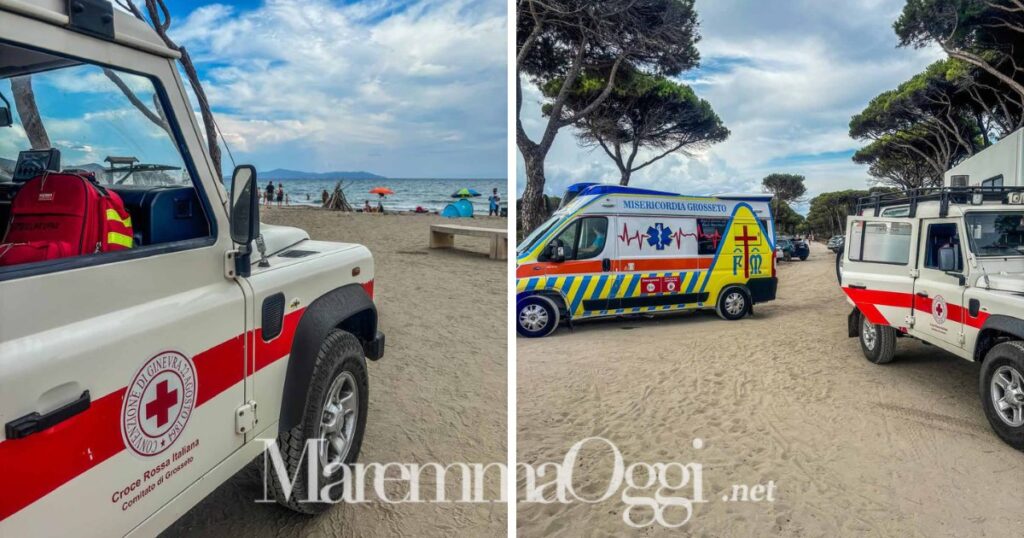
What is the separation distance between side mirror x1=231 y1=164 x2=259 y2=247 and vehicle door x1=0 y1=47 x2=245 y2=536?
0.41 ft

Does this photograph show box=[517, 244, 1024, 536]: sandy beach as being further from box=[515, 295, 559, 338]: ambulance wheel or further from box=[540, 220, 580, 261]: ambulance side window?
box=[540, 220, 580, 261]: ambulance side window

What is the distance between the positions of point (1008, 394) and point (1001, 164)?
8.59 m

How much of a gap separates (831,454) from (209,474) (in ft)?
10.6

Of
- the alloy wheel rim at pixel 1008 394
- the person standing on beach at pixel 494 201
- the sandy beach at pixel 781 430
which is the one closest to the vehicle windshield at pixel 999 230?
the alloy wheel rim at pixel 1008 394

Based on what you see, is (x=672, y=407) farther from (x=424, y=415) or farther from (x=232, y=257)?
(x=232, y=257)

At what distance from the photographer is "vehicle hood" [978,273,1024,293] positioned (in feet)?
11.5

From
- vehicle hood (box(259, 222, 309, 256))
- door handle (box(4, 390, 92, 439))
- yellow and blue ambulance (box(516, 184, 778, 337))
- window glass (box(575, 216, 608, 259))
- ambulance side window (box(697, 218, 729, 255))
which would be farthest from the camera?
ambulance side window (box(697, 218, 729, 255))

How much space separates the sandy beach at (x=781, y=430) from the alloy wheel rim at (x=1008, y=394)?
189 mm

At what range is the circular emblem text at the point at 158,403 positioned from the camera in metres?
1.34

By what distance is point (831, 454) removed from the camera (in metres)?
3.34

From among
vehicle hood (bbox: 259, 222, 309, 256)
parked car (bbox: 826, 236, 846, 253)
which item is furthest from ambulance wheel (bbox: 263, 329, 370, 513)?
parked car (bbox: 826, 236, 846, 253)

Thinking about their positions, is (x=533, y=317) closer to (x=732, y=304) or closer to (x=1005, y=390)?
(x=732, y=304)

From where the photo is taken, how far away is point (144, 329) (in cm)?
137

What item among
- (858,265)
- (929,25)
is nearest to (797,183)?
(929,25)
